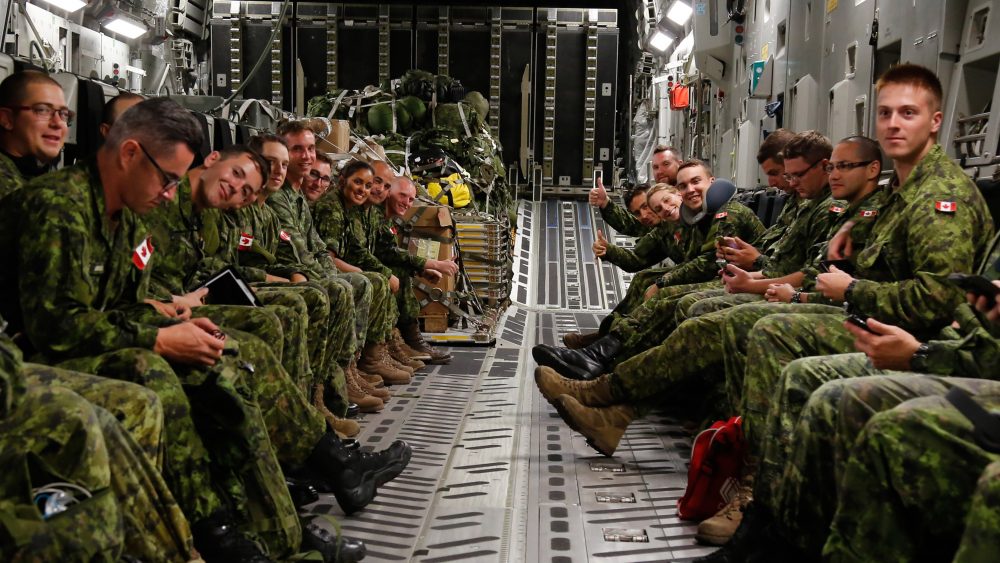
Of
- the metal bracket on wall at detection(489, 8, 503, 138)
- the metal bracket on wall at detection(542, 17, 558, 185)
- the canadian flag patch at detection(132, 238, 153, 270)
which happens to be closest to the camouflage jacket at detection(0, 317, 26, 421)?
the canadian flag patch at detection(132, 238, 153, 270)

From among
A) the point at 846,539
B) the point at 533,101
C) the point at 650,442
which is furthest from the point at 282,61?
the point at 846,539

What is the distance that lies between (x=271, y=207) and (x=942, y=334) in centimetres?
359

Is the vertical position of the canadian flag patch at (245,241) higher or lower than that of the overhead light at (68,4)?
lower

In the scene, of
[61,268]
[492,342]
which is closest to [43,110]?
[61,268]

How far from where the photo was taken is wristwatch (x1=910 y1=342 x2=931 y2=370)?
251cm

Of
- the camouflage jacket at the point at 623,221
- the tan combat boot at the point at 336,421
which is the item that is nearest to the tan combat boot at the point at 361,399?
the tan combat boot at the point at 336,421

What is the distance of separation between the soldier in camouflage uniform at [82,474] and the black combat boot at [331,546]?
679 millimetres

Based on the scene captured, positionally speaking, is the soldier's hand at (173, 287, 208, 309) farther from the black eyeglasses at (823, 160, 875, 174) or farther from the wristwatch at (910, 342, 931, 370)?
the black eyeglasses at (823, 160, 875, 174)

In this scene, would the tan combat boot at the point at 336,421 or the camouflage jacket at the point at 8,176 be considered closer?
the camouflage jacket at the point at 8,176

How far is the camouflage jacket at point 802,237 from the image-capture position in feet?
14.4

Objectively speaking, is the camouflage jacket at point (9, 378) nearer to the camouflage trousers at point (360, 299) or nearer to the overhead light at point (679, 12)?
the camouflage trousers at point (360, 299)

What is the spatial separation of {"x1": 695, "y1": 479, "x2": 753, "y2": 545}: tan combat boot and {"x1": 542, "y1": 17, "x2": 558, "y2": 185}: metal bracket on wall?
9916 millimetres

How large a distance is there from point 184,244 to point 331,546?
1.54m

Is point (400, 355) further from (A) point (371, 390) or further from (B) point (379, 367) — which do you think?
(A) point (371, 390)
